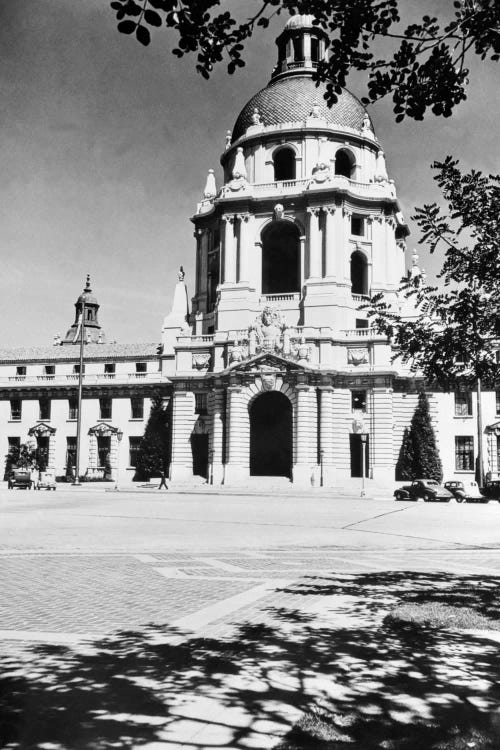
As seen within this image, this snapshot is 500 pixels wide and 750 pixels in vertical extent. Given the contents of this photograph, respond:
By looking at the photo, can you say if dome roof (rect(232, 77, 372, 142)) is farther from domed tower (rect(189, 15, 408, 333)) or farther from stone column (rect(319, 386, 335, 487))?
stone column (rect(319, 386, 335, 487))

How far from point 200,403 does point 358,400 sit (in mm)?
13906

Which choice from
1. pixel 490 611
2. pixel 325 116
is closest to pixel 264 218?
pixel 325 116

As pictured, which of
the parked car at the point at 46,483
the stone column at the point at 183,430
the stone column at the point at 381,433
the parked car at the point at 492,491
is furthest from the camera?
the stone column at the point at 183,430

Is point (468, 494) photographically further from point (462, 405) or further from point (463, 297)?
point (463, 297)

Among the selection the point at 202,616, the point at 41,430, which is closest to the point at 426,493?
the point at 202,616

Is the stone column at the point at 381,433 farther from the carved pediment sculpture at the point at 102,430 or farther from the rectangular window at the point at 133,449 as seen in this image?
the carved pediment sculpture at the point at 102,430

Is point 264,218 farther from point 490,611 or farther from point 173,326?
point 490,611

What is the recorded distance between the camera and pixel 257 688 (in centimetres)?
742

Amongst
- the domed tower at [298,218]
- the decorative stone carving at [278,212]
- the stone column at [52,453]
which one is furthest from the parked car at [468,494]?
the stone column at [52,453]

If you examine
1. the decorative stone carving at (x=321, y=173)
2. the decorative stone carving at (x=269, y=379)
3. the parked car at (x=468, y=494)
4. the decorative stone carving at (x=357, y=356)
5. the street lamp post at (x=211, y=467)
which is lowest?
the parked car at (x=468, y=494)

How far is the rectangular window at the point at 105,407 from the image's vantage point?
71312 mm

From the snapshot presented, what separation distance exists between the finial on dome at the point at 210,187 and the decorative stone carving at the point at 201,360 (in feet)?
61.1

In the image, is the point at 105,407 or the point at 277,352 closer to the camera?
the point at 277,352

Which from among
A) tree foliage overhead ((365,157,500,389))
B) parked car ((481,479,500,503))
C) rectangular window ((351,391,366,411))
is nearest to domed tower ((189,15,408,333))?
rectangular window ((351,391,366,411))
